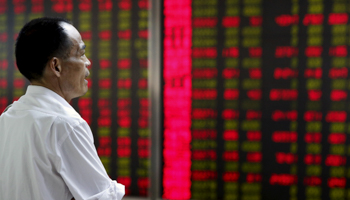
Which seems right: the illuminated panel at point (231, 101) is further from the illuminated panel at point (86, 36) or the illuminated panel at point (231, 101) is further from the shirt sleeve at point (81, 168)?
the shirt sleeve at point (81, 168)

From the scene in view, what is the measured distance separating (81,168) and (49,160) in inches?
2.3

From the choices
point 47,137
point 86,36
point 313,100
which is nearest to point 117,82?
point 86,36

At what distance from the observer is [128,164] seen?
1.62 metres

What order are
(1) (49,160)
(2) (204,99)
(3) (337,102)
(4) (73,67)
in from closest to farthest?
1. (1) (49,160)
2. (4) (73,67)
3. (3) (337,102)
4. (2) (204,99)

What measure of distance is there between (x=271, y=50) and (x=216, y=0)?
0.35m

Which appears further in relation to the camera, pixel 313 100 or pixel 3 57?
pixel 3 57

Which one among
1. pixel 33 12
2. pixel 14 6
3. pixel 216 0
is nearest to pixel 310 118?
pixel 216 0

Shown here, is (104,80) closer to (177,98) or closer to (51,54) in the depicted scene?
(177,98)

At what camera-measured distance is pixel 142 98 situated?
1597 mm

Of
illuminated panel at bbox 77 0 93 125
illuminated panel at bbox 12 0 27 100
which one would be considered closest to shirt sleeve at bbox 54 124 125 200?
illuminated panel at bbox 77 0 93 125

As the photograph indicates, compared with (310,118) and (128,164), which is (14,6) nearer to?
(128,164)

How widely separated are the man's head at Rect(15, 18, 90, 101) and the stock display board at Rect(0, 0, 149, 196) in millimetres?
888

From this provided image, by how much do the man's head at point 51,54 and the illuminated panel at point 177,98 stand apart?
0.87m

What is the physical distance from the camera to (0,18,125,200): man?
1.93ft
